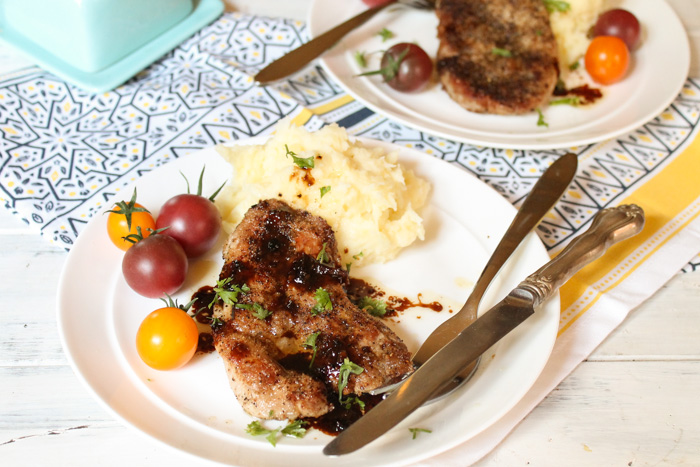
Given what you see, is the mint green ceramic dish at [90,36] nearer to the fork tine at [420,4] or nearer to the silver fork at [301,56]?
the silver fork at [301,56]

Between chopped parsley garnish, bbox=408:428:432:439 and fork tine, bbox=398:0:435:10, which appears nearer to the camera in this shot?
Result: chopped parsley garnish, bbox=408:428:432:439

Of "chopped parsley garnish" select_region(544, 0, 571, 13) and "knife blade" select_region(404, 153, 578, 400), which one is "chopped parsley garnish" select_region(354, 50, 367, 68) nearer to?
"chopped parsley garnish" select_region(544, 0, 571, 13)

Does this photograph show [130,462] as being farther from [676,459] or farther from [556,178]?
[556,178]

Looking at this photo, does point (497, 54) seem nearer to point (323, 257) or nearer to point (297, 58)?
point (297, 58)

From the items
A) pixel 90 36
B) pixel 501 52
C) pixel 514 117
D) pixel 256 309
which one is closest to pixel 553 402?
pixel 256 309

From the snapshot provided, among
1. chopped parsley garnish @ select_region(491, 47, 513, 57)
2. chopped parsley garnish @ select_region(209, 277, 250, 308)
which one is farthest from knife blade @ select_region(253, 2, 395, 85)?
chopped parsley garnish @ select_region(209, 277, 250, 308)

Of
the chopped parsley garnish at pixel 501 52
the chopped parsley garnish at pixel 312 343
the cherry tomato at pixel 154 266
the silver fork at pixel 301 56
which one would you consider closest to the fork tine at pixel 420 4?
the silver fork at pixel 301 56
